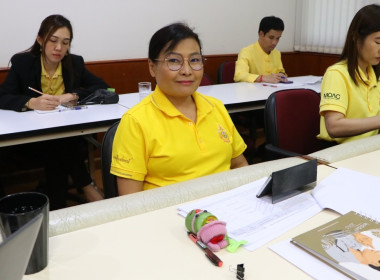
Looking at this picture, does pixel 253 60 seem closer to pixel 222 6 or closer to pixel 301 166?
pixel 222 6

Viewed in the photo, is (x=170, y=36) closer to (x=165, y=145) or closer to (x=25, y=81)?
(x=165, y=145)

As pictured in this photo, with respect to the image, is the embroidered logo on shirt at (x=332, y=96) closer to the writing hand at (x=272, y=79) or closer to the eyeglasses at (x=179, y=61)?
the eyeglasses at (x=179, y=61)

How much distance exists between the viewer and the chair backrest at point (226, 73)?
361 centimetres

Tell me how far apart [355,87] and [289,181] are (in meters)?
1.01

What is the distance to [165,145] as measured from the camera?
4.23ft

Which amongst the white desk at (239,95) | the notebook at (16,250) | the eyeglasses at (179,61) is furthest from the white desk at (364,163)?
the white desk at (239,95)

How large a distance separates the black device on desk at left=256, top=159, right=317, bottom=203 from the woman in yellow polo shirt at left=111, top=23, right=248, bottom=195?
1.23ft

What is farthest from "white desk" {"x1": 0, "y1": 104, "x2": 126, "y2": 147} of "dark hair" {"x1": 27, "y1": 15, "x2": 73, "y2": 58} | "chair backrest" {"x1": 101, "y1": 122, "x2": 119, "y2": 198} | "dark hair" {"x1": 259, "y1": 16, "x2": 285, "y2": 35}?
"dark hair" {"x1": 259, "y1": 16, "x2": 285, "y2": 35}

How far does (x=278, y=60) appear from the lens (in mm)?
3801

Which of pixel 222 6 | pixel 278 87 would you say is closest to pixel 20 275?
pixel 278 87

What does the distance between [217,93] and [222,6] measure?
1.69m

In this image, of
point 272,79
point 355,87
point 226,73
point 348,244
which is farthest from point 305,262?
point 226,73

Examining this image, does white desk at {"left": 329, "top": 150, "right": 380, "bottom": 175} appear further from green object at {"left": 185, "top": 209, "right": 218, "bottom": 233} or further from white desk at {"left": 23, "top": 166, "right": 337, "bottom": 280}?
green object at {"left": 185, "top": 209, "right": 218, "bottom": 233}

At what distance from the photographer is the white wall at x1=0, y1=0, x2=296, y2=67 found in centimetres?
315
